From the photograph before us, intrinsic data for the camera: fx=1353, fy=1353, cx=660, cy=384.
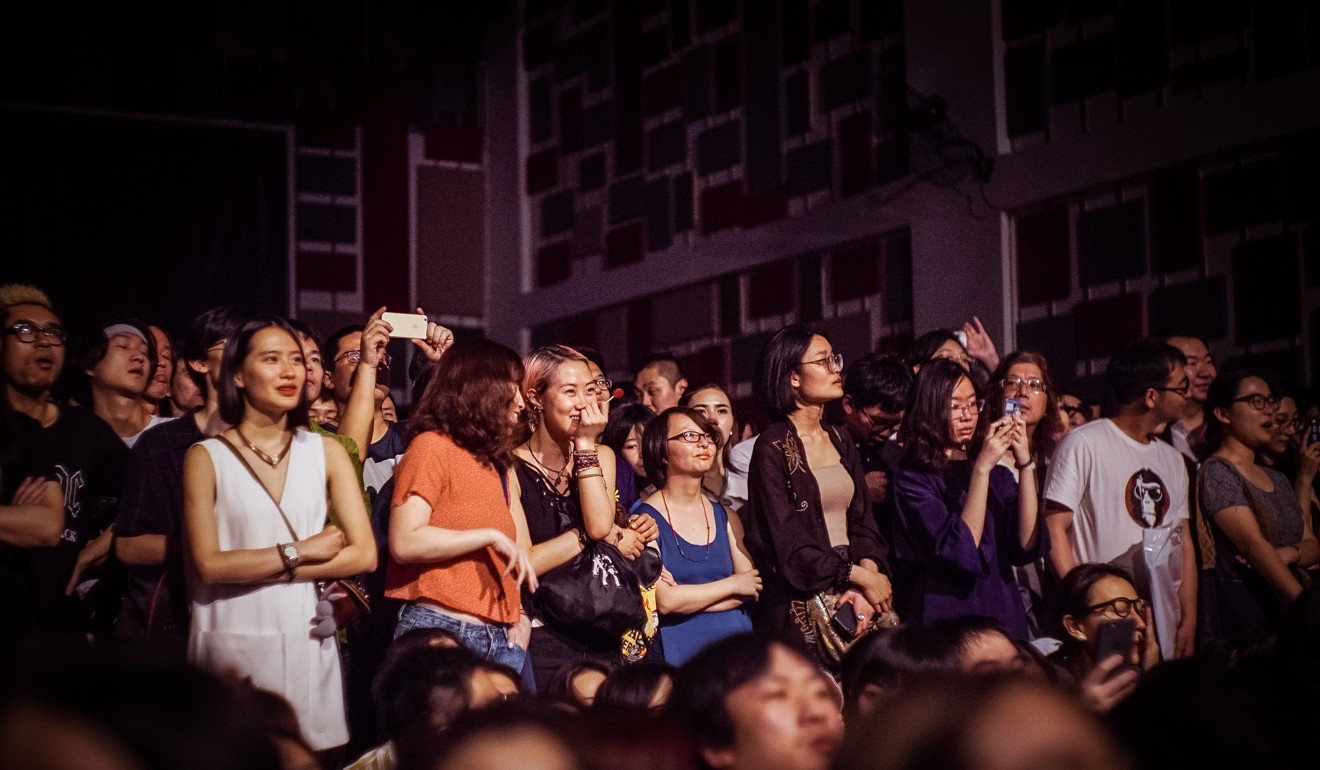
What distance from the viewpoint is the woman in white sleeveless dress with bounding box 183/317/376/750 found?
3105 millimetres

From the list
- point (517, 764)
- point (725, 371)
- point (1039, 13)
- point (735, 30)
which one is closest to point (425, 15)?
point (735, 30)

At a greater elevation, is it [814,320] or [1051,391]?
[814,320]

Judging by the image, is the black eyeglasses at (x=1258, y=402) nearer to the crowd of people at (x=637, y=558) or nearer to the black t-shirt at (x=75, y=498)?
the crowd of people at (x=637, y=558)

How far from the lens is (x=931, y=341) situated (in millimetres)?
5441

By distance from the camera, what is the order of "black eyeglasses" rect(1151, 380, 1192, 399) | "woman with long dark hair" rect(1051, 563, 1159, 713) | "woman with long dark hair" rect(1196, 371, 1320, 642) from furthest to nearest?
"black eyeglasses" rect(1151, 380, 1192, 399) < "woman with long dark hair" rect(1196, 371, 1320, 642) < "woman with long dark hair" rect(1051, 563, 1159, 713)

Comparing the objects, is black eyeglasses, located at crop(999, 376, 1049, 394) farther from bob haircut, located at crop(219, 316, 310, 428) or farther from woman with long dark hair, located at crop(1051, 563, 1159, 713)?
bob haircut, located at crop(219, 316, 310, 428)

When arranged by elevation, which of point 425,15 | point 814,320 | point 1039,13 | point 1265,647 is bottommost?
point 1265,647

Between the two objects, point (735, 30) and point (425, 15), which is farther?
point (425, 15)

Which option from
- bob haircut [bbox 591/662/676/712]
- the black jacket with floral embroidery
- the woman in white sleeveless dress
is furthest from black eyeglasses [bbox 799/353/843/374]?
the woman in white sleeveless dress

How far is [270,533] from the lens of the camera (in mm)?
3172

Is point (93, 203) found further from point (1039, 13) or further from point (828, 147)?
point (1039, 13)

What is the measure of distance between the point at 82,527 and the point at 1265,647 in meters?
2.94

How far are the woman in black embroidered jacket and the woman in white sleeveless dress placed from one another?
1.31 meters

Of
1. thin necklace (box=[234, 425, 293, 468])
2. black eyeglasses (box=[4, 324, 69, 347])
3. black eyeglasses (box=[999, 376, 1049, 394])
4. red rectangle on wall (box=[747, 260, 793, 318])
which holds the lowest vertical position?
thin necklace (box=[234, 425, 293, 468])
